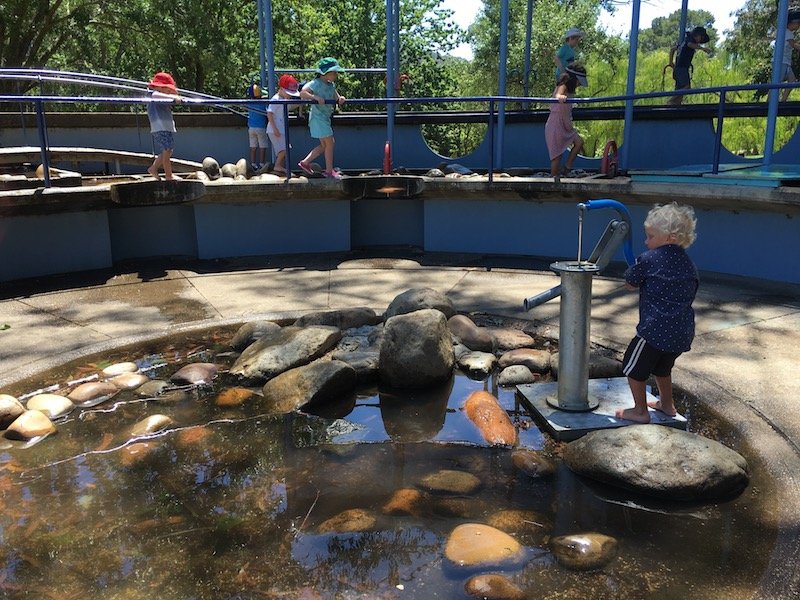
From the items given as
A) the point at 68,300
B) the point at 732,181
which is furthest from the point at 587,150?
the point at 68,300

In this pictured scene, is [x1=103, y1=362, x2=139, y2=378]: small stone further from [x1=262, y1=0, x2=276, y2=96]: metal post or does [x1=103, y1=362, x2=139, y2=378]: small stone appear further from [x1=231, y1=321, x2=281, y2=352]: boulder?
Answer: [x1=262, y1=0, x2=276, y2=96]: metal post

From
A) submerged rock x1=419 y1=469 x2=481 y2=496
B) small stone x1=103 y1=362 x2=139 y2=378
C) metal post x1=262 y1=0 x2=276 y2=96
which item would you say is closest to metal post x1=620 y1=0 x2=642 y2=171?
metal post x1=262 y1=0 x2=276 y2=96

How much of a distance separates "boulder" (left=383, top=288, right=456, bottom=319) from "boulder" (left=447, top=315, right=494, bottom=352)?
0.15 metres

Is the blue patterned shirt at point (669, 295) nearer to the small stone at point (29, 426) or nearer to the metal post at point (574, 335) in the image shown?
the metal post at point (574, 335)

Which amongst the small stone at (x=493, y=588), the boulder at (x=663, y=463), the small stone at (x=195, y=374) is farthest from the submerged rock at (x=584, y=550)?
the small stone at (x=195, y=374)

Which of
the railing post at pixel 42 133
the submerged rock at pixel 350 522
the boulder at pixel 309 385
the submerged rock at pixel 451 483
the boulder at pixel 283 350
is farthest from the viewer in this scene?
the railing post at pixel 42 133

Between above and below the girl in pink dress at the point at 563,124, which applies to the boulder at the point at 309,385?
below

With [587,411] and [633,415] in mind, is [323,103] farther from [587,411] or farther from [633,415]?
[633,415]

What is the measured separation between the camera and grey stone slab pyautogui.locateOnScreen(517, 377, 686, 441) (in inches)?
149

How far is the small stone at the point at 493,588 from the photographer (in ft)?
8.38

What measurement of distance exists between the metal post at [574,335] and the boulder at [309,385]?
4.45 ft

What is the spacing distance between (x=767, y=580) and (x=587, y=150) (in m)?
30.4

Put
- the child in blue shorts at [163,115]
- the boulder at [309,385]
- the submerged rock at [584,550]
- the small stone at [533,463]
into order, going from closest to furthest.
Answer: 1. the submerged rock at [584,550]
2. the small stone at [533,463]
3. the boulder at [309,385]
4. the child in blue shorts at [163,115]

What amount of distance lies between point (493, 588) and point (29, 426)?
278 centimetres
